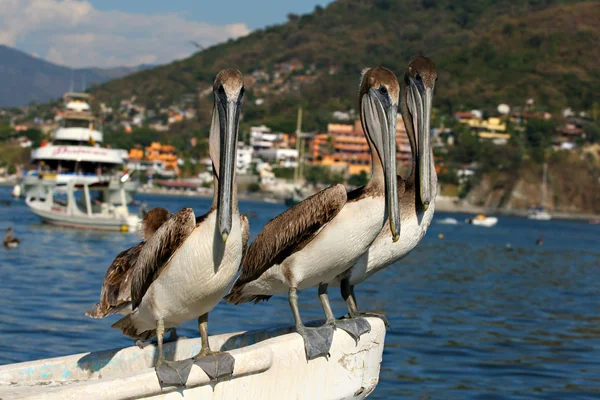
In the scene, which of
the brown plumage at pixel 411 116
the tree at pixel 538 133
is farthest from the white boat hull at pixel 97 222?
the tree at pixel 538 133

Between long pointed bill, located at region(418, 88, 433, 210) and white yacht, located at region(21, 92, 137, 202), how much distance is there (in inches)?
1218

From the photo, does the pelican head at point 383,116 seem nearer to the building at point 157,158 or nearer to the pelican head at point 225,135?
the pelican head at point 225,135

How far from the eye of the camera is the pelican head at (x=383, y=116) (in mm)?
5848

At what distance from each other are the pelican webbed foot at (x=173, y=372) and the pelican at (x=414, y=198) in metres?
1.97

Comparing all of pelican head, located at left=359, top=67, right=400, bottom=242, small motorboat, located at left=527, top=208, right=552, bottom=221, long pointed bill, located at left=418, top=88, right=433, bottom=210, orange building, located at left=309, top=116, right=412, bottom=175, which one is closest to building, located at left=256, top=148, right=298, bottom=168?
orange building, located at left=309, top=116, right=412, bottom=175

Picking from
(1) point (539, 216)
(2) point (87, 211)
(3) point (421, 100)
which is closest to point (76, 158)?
(2) point (87, 211)

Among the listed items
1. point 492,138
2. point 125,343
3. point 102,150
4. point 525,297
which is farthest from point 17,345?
point 492,138

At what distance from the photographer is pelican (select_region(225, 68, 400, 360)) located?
585 centimetres

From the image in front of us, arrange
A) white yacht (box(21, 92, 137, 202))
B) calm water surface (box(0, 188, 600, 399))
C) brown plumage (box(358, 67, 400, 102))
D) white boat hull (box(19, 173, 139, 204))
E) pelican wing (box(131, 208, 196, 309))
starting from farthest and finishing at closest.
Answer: white yacht (box(21, 92, 137, 202))
white boat hull (box(19, 173, 139, 204))
calm water surface (box(0, 188, 600, 399))
brown plumage (box(358, 67, 400, 102))
pelican wing (box(131, 208, 196, 309))

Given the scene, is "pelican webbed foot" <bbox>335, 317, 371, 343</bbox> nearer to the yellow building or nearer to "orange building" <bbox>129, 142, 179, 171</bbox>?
"orange building" <bbox>129, 142, 179, 171</bbox>

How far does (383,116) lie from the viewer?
238 inches

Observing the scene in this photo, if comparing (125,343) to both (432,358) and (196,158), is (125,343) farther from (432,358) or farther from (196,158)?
(196,158)

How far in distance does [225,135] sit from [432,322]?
30.9 ft

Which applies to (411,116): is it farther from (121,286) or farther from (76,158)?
(76,158)
